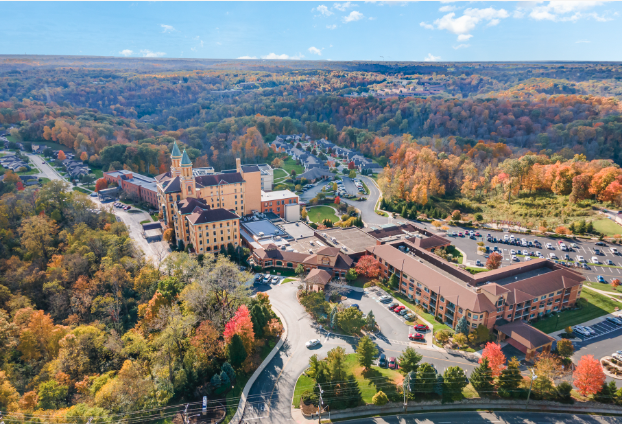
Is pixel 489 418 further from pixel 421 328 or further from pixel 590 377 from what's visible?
pixel 421 328

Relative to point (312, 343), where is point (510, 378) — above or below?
above

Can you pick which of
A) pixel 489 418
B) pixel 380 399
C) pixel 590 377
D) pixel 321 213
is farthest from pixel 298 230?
pixel 590 377

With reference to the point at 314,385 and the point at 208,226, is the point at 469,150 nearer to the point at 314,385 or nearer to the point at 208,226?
the point at 208,226

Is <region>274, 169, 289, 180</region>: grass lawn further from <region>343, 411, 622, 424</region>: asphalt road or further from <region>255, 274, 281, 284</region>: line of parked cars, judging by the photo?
<region>343, 411, 622, 424</region>: asphalt road

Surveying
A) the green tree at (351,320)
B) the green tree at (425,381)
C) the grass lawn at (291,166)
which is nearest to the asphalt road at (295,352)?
the green tree at (351,320)

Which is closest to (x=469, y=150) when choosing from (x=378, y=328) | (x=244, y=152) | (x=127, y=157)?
(x=244, y=152)
